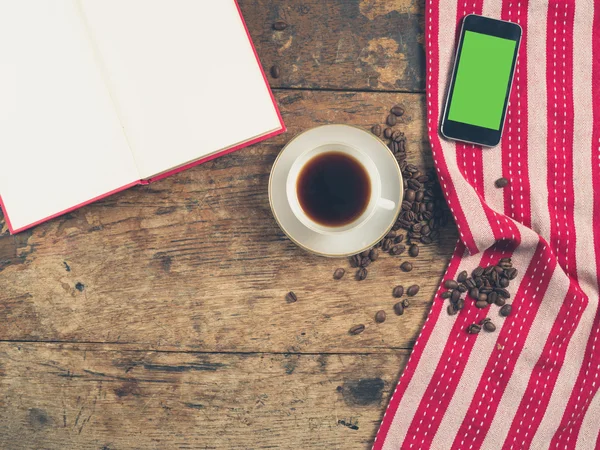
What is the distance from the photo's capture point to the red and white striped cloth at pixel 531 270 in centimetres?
102

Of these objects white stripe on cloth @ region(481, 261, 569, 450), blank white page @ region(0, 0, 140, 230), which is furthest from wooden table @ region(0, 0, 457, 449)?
white stripe on cloth @ region(481, 261, 569, 450)

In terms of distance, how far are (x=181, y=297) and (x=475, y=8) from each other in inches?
31.8

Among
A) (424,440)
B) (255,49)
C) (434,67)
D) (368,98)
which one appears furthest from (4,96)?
(424,440)

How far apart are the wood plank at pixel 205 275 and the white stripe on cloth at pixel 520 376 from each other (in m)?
0.21

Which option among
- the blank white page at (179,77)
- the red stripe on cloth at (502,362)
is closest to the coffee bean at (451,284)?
the red stripe on cloth at (502,362)

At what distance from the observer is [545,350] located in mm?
1033

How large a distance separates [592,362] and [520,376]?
14cm

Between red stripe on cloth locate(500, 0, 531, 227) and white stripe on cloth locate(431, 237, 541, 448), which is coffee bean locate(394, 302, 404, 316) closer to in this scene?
white stripe on cloth locate(431, 237, 541, 448)

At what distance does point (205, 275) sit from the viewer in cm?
106

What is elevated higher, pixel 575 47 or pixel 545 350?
pixel 575 47

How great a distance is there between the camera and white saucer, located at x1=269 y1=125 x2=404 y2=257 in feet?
3.22

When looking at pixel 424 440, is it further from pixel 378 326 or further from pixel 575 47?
pixel 575 47

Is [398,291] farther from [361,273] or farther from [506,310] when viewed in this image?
[506,310]

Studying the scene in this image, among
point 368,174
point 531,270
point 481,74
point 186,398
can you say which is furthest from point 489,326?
point 186,398
